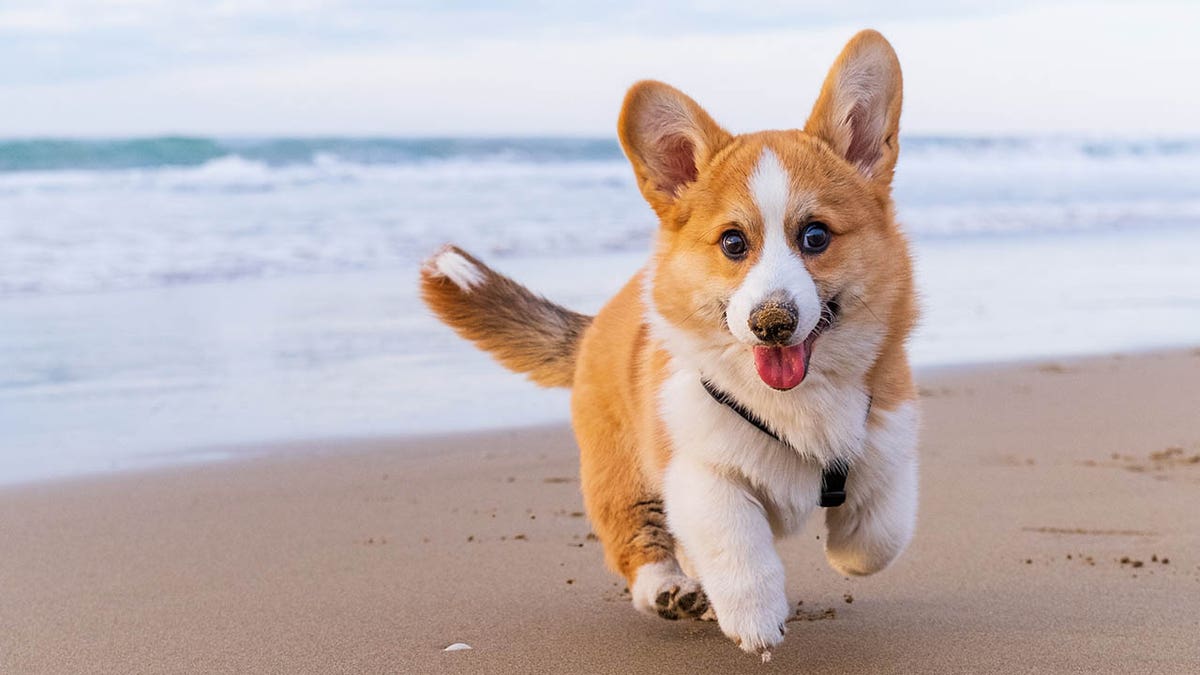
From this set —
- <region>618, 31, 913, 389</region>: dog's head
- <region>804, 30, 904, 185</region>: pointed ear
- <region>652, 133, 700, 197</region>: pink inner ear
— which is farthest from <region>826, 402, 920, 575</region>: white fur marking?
<region>652, 133, 700, 197</region>: pink inner ear

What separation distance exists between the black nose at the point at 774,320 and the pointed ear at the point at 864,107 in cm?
56

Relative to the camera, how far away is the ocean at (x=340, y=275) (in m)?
6.20

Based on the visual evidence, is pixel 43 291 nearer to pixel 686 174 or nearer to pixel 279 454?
pixel 279 454

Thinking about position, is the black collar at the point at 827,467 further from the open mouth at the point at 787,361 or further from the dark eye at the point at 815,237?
the dark eye at the point at 815,237

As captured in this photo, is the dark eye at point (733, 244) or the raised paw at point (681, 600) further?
the raised paw at point (681, 600)

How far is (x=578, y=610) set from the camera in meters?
3.56

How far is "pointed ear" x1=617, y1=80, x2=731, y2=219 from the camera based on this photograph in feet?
10.2

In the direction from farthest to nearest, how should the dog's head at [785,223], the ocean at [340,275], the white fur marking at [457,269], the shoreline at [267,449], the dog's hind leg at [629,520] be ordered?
the ocean at [340,275]
the shoreline at [267,449]
the white fur marking at [457,269]
the dog's hind leg at [629,520]
the dog's head at [785,223]

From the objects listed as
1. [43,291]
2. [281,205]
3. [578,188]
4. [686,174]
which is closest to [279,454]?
[686,174]

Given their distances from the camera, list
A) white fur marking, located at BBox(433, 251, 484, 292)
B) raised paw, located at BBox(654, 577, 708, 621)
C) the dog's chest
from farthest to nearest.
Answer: white fur marking, located at BBox(433, 251, 484, 292)
raised paw, located at BBox(654, 577, 708, 621)
the dog's chest

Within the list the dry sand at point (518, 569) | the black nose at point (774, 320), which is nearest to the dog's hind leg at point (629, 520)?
the dry sand at point (518, 569)

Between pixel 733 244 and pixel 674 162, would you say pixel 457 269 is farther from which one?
pixel 733 244

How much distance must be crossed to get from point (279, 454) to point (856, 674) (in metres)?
3.08

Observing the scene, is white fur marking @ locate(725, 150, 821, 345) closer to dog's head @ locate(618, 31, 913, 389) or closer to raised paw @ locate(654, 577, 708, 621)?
dog's head @ locate(618, 31, 913, 389)
